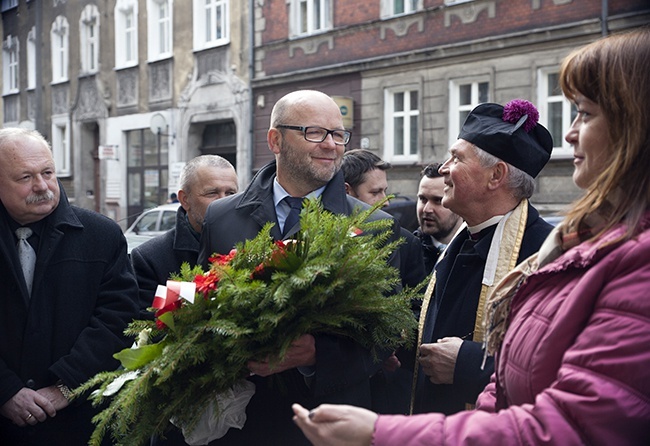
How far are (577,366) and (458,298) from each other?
1.51 m

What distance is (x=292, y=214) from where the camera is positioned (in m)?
3.41

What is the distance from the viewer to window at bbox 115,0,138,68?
82.5ft

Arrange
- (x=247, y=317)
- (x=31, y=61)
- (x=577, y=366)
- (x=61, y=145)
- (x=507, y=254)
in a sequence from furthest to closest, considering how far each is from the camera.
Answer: (x=31, y=61), (x=61, y=145), (x=507, y=254), (x=247, y=317), (x=577, y=366)

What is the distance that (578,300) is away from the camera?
159 cm

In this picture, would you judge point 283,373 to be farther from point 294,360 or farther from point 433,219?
point 433,219

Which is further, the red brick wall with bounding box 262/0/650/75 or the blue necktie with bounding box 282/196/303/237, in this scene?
the red brick wall with bounding box 262/0/650/75

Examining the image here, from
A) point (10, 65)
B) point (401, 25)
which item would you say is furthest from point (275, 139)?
point (10, 65)

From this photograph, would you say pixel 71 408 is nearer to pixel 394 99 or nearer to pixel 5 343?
pixel 5 343

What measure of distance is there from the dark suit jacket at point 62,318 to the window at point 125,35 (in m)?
22.6

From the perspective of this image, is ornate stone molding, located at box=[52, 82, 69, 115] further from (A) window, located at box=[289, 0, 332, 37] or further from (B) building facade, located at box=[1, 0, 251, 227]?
(A) window, located at box=[289, 0, 332, 37]

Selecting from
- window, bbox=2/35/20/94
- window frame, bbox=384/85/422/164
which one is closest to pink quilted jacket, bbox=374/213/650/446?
window frame, bbox=384/85/422/164

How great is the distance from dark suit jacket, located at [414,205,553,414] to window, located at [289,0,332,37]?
17195mm

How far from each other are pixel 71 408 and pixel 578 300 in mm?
2545

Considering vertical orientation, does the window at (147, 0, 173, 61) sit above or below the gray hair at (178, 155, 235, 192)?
above
